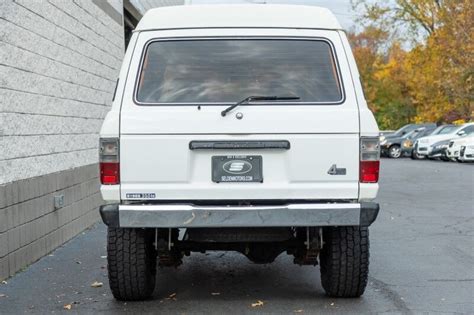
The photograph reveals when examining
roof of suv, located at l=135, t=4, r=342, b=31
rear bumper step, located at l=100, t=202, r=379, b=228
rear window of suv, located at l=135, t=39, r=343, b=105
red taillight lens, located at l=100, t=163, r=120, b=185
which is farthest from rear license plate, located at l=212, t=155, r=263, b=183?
roof of suv, located at l=135, t=4, r=342, b=31

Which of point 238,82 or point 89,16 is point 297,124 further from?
point 89,16

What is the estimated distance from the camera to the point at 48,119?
824 centimetres

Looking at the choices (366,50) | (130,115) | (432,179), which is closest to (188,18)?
(130,115)

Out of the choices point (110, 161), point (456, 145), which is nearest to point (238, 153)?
point (110, 161)

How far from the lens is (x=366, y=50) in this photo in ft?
201

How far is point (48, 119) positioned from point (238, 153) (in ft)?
11.7

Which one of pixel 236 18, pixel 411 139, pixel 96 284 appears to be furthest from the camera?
pixel 411 139

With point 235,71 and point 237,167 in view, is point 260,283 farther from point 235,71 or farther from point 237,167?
point 235,71

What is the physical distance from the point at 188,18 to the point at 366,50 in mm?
57004

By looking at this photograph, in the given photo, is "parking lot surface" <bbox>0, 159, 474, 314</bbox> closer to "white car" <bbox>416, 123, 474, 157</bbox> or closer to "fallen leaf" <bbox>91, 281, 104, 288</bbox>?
"fallen leaf" <bbox>91, 281, 104, 288</bbox>

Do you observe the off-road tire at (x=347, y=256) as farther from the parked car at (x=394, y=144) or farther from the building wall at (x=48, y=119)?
the parked car at (x=394, y=144)

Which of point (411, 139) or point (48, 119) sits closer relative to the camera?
point (48, 119)

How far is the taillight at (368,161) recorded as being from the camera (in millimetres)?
5363

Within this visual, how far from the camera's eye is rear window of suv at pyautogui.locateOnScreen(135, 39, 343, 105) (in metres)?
5.58
